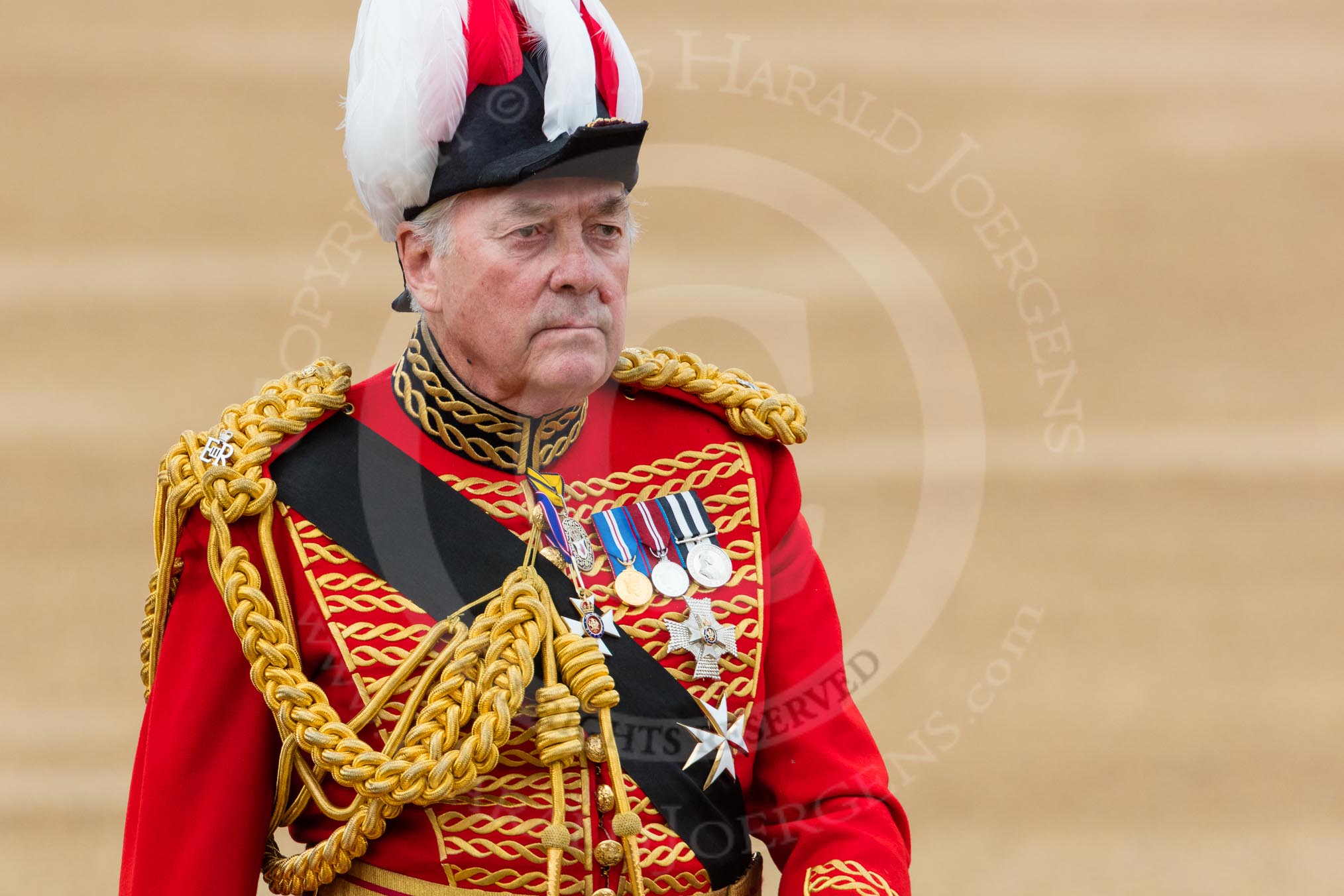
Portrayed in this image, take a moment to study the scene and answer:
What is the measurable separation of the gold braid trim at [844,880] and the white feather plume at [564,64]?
0.85 m

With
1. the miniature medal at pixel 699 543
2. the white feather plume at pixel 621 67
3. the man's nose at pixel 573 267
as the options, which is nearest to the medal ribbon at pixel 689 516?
the miniature medal at pixel 699 543

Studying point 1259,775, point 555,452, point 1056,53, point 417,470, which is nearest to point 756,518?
point 555,452

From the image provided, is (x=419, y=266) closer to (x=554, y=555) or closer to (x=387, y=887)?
(x=554, y=555)

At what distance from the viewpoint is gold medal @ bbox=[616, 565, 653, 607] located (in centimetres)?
187

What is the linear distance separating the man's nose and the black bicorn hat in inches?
2.8

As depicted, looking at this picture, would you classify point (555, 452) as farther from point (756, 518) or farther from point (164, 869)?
point (164, 869)

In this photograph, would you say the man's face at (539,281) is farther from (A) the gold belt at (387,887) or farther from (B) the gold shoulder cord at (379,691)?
(A) the gold belt at (387,887)

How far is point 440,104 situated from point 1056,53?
2802 millimetres

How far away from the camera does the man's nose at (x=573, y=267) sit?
1760 millimetres

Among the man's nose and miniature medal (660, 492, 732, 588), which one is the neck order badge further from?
the man's nose

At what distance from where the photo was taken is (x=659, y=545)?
1912mm

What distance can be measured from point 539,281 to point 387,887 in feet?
2.18

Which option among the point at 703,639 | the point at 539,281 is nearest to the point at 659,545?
the point at 703,639

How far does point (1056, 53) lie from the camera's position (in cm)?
418
